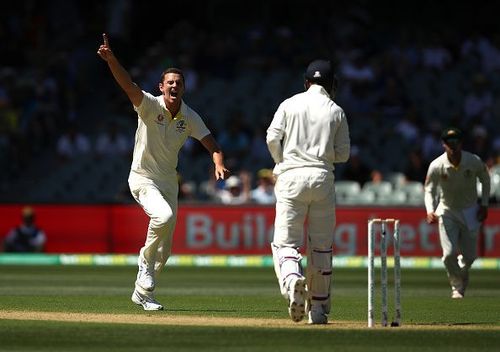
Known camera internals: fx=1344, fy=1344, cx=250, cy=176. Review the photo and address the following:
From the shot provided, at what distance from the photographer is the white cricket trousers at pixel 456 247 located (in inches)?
581

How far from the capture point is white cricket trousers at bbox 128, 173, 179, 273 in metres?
11.6

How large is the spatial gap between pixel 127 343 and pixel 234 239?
14923mm

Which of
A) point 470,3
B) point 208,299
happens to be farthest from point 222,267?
point 470,3

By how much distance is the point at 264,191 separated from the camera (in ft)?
Result: 78.7

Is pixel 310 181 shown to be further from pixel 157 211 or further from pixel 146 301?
pixel 146 301

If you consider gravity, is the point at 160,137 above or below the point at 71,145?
below

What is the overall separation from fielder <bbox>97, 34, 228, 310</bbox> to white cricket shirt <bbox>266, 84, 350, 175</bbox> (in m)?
1.46

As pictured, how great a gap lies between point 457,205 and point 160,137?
173 inches

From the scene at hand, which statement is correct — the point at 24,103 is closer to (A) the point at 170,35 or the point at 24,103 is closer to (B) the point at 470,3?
(A) the point at 170,35

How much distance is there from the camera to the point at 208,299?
14.0 meters

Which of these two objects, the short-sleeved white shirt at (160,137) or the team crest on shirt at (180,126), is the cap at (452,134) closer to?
the short-sleeved white shirt at (160,137)

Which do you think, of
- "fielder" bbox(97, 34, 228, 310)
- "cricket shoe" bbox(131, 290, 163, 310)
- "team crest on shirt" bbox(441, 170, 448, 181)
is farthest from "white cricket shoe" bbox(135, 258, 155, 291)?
"team crest on shirt" bbox(441, 170, 448, 181)

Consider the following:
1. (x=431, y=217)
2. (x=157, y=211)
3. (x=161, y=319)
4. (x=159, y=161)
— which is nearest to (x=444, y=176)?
(x=431, y=217)

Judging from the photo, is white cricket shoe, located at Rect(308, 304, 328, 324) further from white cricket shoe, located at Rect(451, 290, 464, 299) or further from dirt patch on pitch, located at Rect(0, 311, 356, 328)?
white cricket shoe, located at Rect(451, 290, 464, 299)
